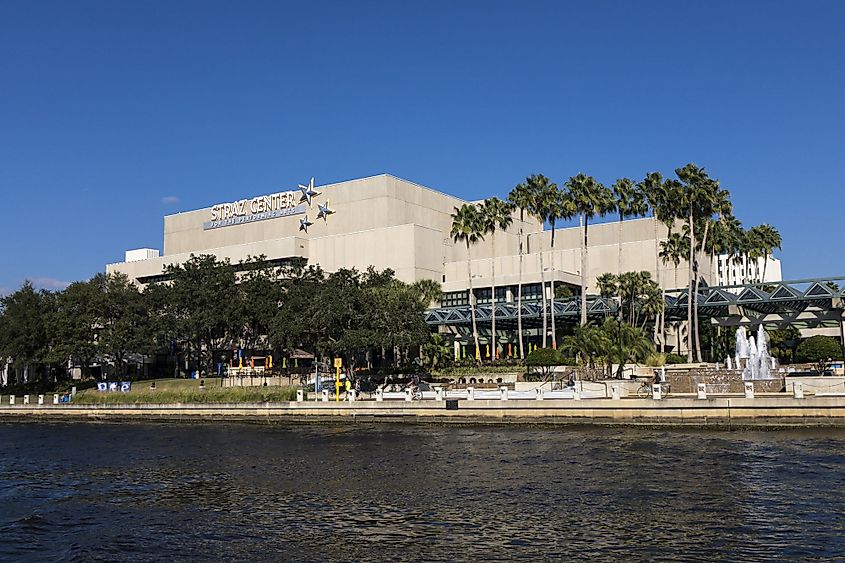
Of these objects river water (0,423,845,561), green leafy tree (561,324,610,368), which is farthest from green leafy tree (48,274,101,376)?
green leafy tree (561,324,610,368)

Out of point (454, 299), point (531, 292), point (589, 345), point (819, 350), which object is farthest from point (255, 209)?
point (819, 350)

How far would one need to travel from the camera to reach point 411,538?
74.5ft

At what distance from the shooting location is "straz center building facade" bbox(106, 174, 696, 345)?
111938mm

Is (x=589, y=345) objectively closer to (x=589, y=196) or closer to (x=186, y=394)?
(x=589, y=196)

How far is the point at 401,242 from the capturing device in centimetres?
11750

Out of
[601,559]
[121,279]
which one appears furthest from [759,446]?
[121,279]

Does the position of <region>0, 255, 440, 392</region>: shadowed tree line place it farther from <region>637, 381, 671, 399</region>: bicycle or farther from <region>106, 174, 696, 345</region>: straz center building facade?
<region>637, 381, 671, 399</region>: bicycle

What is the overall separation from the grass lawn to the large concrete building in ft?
132

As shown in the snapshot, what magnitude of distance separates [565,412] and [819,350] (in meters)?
49.7

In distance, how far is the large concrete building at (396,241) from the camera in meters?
114

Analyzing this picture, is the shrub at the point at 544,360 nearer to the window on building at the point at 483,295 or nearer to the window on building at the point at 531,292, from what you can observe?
the window on building at the point at 531,292

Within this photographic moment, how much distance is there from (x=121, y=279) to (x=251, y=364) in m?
26.3

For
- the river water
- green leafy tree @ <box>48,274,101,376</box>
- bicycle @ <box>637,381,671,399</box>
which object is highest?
green leafy tree @ <box>48,274,101,376</box>

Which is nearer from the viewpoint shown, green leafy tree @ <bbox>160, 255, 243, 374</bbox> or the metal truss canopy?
the metal truss canopy
